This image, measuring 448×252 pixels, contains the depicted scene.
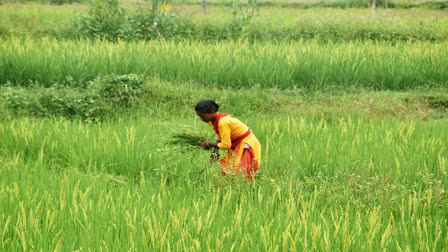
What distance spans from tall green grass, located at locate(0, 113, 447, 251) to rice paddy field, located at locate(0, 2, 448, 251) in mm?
17

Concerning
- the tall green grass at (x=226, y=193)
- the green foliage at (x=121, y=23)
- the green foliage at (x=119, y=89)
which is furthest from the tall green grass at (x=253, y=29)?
the tall green grass at (x=226, y=193)

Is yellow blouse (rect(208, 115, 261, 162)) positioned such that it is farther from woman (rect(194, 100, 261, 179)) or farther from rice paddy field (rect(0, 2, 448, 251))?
rice paddy field (rect(0, 2, 448, 251))

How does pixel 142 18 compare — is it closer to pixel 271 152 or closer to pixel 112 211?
pixel 271 152

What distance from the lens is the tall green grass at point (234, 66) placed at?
8031 mm

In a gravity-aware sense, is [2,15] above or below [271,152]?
above

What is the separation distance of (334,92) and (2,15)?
847 cm

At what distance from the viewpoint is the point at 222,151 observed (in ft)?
16.5

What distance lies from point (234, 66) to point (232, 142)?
3774 mm

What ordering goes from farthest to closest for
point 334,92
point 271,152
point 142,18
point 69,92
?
point 142,18
point 334,92
point 69,92
point 271,152

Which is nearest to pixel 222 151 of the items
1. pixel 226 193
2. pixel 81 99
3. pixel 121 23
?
pixel 226 193

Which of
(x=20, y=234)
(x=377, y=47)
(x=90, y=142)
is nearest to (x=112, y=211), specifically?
(x=20, y=234)

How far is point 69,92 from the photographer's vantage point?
23.7 feet

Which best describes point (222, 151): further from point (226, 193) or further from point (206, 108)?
point (226, 193)

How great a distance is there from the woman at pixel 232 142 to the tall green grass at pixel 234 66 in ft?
11.3
